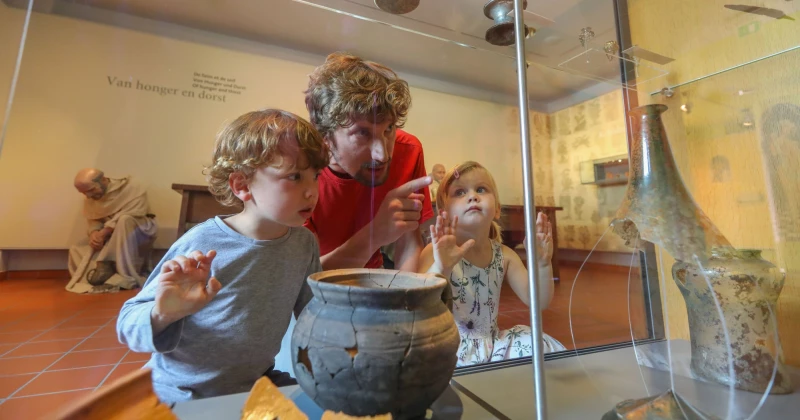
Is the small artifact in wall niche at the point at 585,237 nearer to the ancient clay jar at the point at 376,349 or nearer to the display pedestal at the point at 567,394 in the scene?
the display pedestal at the point at 567,394

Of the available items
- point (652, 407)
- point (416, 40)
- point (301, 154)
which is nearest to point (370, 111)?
point (301, 154)

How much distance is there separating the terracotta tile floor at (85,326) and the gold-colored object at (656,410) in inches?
8.8

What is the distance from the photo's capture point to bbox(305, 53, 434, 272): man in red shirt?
80 cm

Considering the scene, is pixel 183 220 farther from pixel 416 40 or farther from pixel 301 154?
pixel 416 40

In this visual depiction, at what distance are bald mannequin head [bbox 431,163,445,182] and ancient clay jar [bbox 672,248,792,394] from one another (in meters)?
0.63

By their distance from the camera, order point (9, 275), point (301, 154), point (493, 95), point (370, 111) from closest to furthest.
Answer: point (301, 154), point (370, 111), point (9, 275), point (493, 95)

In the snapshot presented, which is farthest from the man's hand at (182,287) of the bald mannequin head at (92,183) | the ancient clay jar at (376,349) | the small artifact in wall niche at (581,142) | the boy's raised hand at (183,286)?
the small artifact in wall niche at (581,142)

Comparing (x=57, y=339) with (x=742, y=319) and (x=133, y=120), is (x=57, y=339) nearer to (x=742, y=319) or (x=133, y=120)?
(x=133, y=120)

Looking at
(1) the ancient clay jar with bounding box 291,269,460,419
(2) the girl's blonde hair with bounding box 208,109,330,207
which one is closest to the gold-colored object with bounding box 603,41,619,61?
(2) the girl's blonde hair with bounding box 208,109,330,207

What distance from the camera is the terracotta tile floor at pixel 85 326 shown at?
759 millimetres

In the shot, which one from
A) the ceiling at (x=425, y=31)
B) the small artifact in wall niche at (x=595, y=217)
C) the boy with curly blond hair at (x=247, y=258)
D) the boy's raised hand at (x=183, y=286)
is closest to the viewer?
the boy's raised hand at (x=183, y=286)

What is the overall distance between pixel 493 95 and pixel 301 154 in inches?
33.6

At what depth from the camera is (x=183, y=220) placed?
938 mm

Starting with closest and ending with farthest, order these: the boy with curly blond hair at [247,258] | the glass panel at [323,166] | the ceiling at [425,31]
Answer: the boy with curly blond hair at [247,258] → the glass panel at [323,166] → the ceiling at [425,31]
